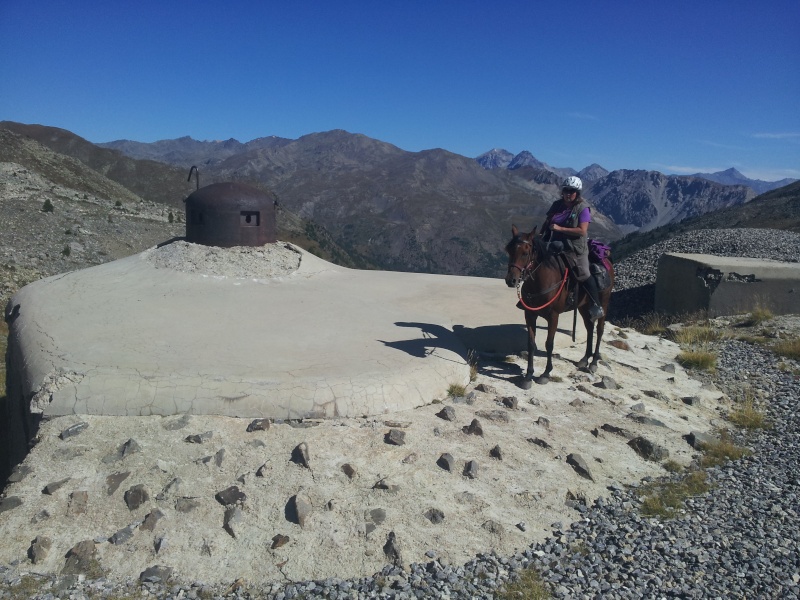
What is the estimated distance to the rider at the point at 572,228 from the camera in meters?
8.66

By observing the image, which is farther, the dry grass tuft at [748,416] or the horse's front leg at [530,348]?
the horse's front leg at [530,348]

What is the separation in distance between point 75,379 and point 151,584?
10.4ft

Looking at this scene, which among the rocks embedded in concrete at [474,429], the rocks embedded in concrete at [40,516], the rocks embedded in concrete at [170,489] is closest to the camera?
the rocks embedded in concrete at [40,516]

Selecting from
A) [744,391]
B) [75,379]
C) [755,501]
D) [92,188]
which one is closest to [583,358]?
[744,391]

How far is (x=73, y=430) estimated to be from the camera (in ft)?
21.1

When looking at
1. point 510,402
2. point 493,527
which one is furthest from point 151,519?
point 510,402

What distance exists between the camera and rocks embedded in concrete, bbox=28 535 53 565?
4.94 metres

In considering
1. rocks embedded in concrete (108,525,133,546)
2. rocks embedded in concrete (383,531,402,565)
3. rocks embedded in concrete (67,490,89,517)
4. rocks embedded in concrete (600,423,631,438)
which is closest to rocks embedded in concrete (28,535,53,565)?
rocks embedded in concrete (67,490,89,517)

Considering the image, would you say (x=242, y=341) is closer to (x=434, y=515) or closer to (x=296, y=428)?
(x=296, y=428)

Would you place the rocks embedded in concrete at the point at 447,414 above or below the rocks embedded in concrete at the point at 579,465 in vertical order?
above

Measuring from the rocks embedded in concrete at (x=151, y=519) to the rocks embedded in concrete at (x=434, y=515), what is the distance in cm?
259

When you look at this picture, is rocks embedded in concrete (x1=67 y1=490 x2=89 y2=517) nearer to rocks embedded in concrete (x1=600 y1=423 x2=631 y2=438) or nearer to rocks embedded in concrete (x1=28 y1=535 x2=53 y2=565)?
rocks embedded in concrete (x1=28 y1=535 x2=53 y2=565)

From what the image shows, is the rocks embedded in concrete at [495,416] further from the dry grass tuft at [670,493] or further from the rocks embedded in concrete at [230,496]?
the rocks embedded in concrete at [230,496]

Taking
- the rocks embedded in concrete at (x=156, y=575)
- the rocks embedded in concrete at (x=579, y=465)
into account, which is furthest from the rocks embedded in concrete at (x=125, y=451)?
the rocks embedded in concrete at (x=579, y=465)
